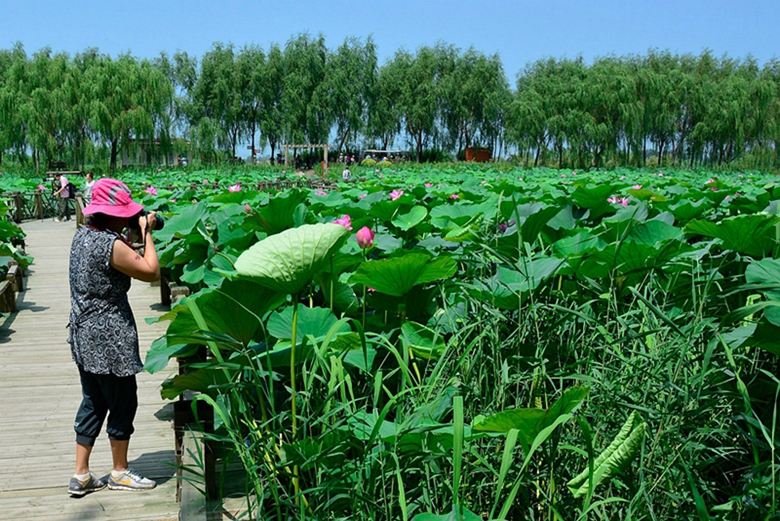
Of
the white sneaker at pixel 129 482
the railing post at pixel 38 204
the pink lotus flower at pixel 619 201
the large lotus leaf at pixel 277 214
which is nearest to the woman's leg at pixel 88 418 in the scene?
the white sneaker at pixel 129 482

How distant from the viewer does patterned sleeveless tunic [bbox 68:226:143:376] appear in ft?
8.76

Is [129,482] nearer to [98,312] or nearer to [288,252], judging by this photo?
[98,312]

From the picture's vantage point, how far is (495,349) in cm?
187

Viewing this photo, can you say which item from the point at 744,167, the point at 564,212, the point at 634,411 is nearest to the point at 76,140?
the point at 564,212

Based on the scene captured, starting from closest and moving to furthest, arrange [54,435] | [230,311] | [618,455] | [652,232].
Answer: [618,455] < [230,311] < [652,232] < [54,435]

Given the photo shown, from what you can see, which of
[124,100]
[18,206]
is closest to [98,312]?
[18,206]

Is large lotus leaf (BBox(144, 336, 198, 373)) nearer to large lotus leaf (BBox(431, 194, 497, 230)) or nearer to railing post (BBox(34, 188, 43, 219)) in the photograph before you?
large lotus leaf (BBox(431, 194, 497, 230))

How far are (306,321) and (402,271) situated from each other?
290 mm

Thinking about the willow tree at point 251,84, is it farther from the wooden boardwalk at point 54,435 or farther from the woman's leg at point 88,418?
the woman's leg at point 88,418

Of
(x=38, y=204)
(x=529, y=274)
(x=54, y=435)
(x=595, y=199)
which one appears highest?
(x=595, y=199)

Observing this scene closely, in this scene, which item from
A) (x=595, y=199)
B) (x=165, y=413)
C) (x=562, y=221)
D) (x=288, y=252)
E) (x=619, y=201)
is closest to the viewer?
(x=288, y=252)

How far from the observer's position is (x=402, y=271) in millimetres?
2010

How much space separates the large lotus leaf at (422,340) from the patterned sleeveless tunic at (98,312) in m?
1.13

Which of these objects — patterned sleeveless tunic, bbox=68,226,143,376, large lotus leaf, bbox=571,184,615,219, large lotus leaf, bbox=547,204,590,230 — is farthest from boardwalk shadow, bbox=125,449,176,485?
large lotus leaf, bbox=571,184,615,219
